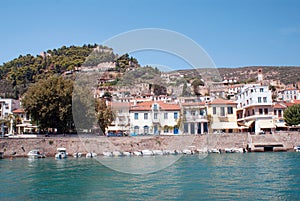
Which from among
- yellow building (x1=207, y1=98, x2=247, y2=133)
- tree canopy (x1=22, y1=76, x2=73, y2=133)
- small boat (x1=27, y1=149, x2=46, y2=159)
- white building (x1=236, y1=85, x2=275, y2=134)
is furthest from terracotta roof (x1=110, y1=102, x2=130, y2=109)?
white building (x1=236, y1=85, x2=275, y2=134)

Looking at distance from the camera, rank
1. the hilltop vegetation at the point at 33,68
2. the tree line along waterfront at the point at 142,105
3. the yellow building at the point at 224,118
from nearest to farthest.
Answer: the tree line along waterfront at the point at 142,105, the yellow building at the point at 224,118, the hilltop vegetation at the point at 33,68

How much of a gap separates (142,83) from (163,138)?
19143 millimetres

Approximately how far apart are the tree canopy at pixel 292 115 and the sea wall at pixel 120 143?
149 inches

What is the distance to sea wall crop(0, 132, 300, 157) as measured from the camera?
35.3 meters

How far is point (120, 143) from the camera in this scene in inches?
1437

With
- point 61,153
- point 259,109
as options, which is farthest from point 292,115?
point 61,153

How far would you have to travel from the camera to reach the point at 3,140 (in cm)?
3541

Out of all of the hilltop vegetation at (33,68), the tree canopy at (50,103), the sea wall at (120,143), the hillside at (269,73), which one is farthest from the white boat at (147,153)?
the hillside at (269,73)

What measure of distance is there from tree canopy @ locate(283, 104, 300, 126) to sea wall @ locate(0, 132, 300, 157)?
3.79 meters

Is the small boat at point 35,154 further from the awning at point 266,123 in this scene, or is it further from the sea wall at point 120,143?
the awning at point 266,123

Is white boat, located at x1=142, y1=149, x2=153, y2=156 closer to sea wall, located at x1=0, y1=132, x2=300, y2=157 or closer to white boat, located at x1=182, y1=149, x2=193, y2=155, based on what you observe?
sea wall, located at x1=0, y1=132, x2=300, y2=157

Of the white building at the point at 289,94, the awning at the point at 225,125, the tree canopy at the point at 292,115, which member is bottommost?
the awning at the point at 225,125

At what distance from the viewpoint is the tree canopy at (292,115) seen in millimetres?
41750

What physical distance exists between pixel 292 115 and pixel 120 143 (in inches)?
868
